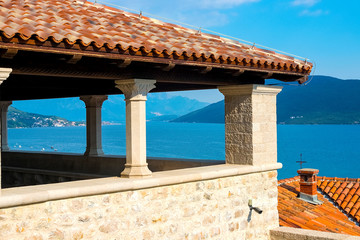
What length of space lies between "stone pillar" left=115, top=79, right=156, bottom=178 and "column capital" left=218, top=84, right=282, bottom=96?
200cm

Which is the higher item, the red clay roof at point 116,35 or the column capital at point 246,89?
the red clay roof at point 116,35

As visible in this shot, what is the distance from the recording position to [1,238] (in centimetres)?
520

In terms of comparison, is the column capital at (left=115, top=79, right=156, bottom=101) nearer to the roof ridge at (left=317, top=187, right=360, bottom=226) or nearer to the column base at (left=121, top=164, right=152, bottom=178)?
the column base at (left=121, top=164, right=152, bottom=178)

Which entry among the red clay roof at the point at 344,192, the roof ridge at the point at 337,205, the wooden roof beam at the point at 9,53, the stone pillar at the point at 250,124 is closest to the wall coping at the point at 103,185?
the stone pillar at the point at 250,124

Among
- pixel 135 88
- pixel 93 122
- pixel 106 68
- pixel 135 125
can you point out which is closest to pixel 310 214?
pixel 93 122

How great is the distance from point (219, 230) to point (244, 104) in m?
2.16

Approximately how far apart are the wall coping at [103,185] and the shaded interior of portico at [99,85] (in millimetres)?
312

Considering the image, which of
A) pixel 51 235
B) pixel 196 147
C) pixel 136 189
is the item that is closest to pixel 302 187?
pixel 136 189

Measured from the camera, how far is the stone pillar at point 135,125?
6.80 metres

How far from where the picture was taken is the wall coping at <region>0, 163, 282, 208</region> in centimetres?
538

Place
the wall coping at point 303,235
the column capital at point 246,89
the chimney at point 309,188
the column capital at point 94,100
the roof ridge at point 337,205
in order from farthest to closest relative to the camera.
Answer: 1. the chimney at point 309,188
2. the roof ridge at point 337,205
3. the column capital at point 94,100
4. the column capital at point 246,89
5. the wall coping at point 303,235

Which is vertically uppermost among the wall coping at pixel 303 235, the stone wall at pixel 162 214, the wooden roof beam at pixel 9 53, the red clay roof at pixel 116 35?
the red clay roof at pixel 116 35

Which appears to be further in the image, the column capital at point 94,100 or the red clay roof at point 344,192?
the red clay roof at point 344,192

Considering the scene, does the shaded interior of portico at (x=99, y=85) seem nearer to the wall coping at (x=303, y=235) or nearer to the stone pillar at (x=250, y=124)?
the stone pillar at (x=250, y=124)
